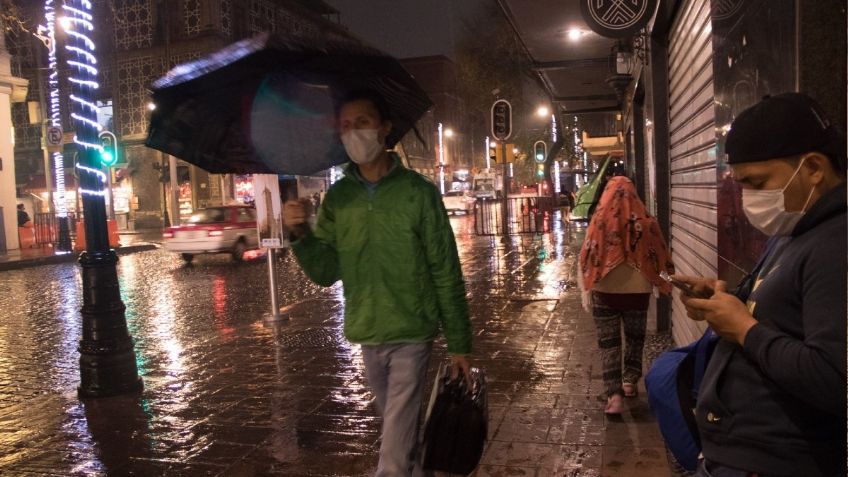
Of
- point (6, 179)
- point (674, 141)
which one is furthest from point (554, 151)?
point (674, 141)

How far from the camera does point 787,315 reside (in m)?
1.76

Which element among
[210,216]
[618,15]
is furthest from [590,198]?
[210,216]

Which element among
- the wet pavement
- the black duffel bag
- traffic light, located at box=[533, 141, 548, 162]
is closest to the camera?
the black duffel bag

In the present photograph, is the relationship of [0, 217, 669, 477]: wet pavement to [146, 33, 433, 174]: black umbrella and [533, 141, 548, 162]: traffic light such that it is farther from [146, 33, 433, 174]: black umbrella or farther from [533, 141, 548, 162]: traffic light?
[533, 141, 548, 162]: traffic light

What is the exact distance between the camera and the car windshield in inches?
762

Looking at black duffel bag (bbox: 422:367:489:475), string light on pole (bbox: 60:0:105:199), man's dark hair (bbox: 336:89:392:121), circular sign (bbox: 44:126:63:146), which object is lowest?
black duffel bag (bbox: 422:367:489:475)

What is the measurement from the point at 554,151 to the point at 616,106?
22.2 ft

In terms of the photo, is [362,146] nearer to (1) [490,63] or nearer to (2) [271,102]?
(2) [271,102]

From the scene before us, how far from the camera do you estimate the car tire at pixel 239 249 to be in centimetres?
1939

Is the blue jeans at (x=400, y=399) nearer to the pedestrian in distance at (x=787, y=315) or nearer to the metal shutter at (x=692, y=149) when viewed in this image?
the pedestrian in distance at (x=787, y=315)

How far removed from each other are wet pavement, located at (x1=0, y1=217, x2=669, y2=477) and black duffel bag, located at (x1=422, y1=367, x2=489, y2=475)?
1.45 m

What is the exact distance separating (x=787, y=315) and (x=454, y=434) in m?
1.71

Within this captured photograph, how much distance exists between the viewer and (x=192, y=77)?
3.26 m

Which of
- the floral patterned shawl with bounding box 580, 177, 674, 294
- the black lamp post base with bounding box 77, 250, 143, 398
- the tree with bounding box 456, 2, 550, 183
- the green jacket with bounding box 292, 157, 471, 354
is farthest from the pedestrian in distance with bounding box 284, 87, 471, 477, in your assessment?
the tree with bounding box 456, 2, 550, 183
